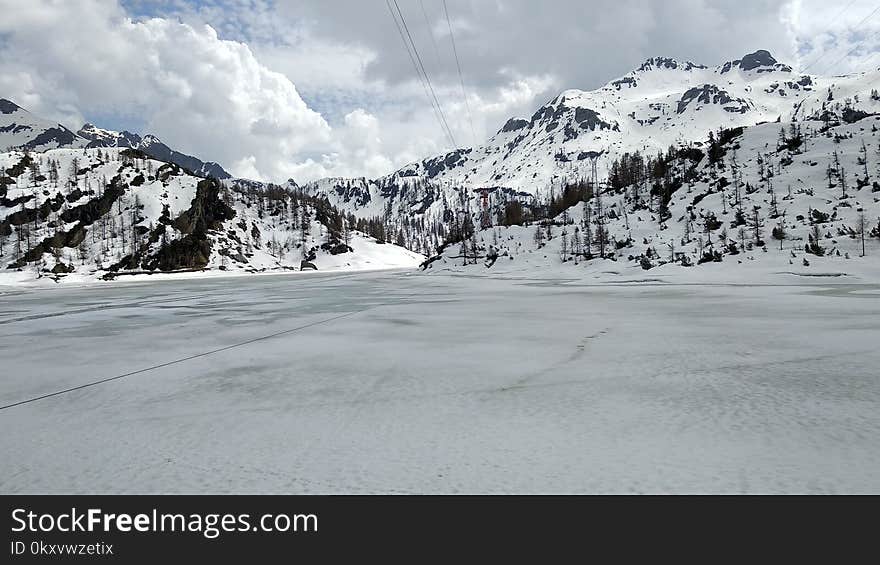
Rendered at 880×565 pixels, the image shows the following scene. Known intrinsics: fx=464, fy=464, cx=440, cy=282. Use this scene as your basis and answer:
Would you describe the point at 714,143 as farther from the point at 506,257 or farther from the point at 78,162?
the point at 78,162

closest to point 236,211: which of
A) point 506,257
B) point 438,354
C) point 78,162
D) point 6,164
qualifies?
point 78,162

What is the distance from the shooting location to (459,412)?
3434mm

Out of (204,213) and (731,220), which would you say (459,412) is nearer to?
(731,220)

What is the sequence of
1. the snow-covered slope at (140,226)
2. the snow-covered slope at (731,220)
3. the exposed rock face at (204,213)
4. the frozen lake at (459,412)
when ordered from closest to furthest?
the frozen lake at (459,412)
the snow-covered slope at (731,220)
the snow-covered slope at (140,226)
the exposed rock face at (204,213)

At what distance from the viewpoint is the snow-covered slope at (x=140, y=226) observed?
10312cm

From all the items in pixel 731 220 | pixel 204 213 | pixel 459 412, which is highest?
A: pixel 204 213

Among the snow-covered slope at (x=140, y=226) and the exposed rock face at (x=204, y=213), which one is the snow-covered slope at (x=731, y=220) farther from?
the exposed rock face at (x=204, y=213)

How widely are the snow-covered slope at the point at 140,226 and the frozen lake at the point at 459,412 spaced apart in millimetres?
104423

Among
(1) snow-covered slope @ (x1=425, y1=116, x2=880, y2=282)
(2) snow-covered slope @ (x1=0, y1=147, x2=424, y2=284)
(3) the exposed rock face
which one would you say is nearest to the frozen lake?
(1) snow-covered slope @ (x1=425, y1=116, x2=880, y2=282)

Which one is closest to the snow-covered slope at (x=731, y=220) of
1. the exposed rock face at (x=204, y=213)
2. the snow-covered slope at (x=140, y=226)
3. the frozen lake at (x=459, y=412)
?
the frozen lake at (x=459, y=412)

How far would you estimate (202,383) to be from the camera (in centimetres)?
450

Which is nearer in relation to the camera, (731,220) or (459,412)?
(459,412)

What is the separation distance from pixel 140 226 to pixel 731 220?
12238 centimetres

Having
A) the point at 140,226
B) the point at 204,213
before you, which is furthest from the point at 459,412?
the point at 204,213
